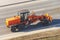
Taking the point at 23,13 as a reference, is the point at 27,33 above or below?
below

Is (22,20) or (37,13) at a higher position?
(22,20)

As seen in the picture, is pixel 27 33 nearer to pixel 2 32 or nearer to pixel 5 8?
pixel 2 32

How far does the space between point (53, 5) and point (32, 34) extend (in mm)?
8495

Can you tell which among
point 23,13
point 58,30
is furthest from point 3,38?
point 58,30

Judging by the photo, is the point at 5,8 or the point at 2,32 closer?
the point at 2,32

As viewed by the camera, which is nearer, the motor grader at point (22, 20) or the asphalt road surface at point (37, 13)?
the motor grader at point (22, 20)

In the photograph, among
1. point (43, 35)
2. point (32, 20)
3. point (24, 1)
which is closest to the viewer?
point (43, 35)

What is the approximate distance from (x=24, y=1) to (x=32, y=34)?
1073 centimetres

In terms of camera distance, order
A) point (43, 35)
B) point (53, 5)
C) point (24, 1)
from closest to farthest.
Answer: point (43, 35) < point (53, 5) < point (24, 1)

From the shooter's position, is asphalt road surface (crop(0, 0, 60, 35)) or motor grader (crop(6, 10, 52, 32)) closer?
motor grader (crop(6, 10, 52, 32))

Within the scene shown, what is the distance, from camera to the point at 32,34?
95.9 ft

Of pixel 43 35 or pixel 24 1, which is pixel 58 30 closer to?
pixel 43 35

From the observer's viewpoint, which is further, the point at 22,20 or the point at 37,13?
the point at 37,13

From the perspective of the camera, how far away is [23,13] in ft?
98.9
